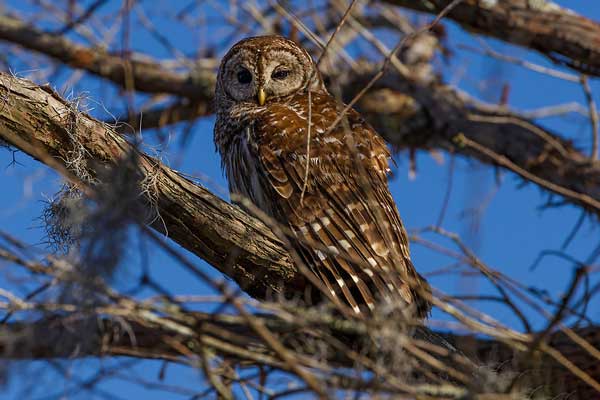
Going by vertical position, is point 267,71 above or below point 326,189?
above

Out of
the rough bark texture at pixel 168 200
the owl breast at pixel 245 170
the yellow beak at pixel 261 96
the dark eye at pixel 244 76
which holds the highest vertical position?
the dark eye at pixel 244 76

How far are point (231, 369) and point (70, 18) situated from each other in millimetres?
3512

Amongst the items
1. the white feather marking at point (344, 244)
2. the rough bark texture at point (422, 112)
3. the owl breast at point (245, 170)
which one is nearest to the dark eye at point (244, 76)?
the owl breast at point (245, 170)

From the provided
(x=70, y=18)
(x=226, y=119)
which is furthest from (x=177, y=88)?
(x=226, y=119)

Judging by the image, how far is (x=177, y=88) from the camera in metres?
5.92

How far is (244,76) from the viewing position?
4859 mm

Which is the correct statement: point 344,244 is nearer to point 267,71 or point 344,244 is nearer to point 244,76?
point 267,71

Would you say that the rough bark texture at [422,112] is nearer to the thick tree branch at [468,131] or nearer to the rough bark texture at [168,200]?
the thick tree branch at [468,131]

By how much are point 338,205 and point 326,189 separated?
10 centimetres

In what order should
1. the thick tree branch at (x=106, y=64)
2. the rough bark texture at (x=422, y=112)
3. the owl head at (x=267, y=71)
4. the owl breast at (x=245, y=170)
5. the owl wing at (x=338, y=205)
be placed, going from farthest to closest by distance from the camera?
1. the thick tree branch at (x=106, y=64)
2. the rough bark texture at (x=422, y=112)
3. the owl head at (x=267, y=71)
4. the owl breast at (x=245, y=170)
5. the owl wing at (x=338, y=205)

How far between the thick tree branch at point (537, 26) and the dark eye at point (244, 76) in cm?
102

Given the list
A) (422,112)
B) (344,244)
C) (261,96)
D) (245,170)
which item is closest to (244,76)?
(261,96)

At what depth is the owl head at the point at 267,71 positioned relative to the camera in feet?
15.6

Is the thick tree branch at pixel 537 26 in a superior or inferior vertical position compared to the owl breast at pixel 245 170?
superior
